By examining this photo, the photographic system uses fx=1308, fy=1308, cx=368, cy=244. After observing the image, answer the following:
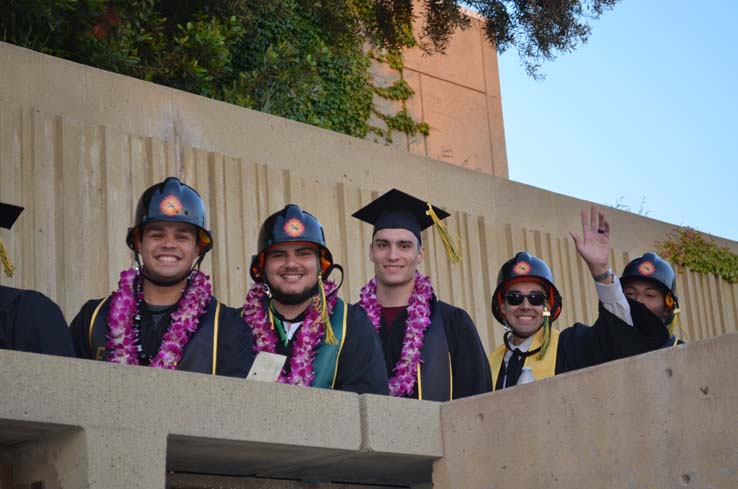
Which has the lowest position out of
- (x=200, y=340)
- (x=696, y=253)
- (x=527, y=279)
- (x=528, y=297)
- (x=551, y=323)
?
(x=200, y=340)

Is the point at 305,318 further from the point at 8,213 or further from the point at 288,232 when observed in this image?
the point at 8,213

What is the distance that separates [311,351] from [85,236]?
2.42 m

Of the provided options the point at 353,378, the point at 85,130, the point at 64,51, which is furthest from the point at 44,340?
the point at 64,51

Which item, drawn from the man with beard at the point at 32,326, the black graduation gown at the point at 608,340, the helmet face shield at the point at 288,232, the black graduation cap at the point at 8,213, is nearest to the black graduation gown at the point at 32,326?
the man with beard at the point at 32,326

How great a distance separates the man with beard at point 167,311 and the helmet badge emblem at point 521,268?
64.8 inches

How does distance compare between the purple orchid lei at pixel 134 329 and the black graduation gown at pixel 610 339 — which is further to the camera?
the black graduation gown at pixel 610 339

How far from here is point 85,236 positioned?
290 inches

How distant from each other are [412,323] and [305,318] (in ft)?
2.04

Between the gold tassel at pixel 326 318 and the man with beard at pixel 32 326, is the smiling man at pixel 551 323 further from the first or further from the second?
the man with beard at pixel 32 326

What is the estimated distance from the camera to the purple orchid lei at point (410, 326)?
5.83 m

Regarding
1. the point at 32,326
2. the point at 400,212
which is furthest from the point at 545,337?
the point at 32,326

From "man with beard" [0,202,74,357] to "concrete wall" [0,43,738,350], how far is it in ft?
6.48

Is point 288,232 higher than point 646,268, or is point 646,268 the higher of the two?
point 646,268

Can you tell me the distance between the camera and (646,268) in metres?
7.01
